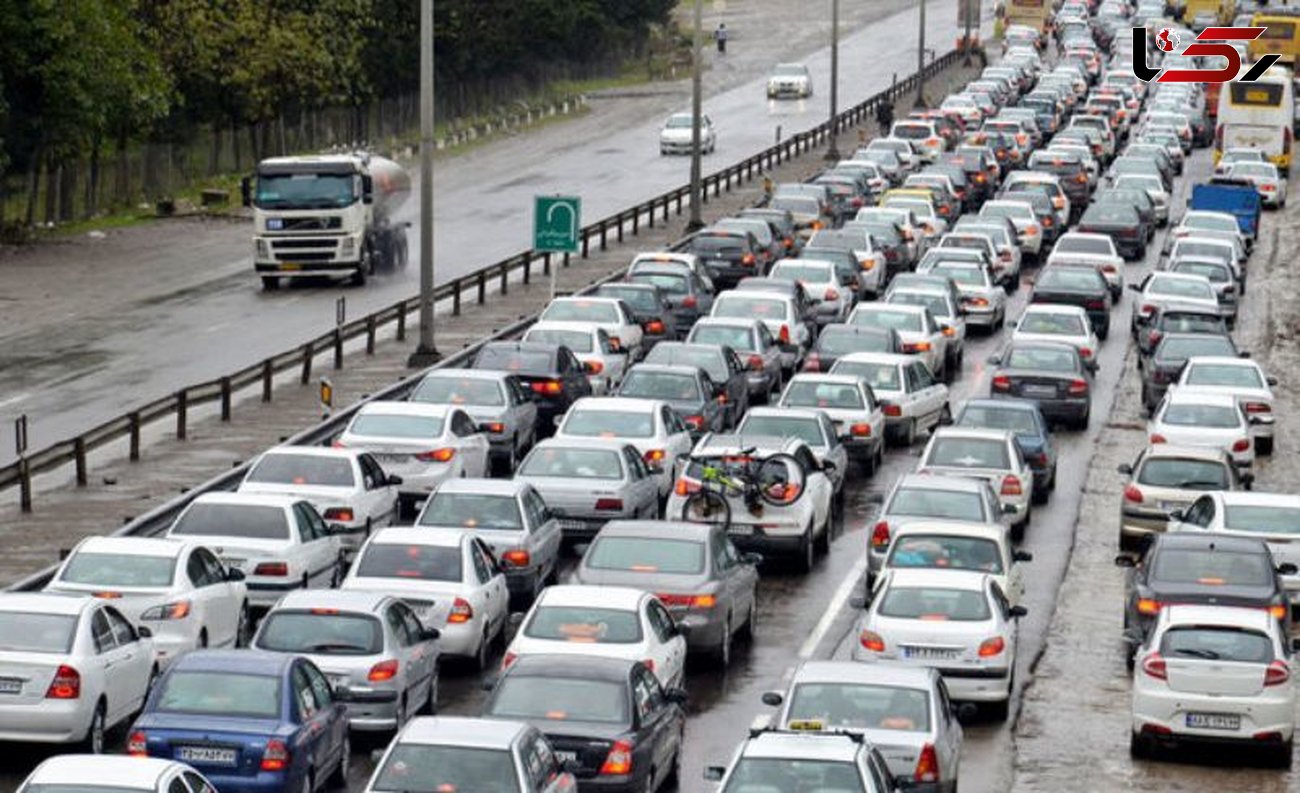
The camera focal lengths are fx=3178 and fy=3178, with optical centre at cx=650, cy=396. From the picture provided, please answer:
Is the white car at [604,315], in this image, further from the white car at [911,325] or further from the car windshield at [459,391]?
the car windshield at [459,391]

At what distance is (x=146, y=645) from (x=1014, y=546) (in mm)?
13786

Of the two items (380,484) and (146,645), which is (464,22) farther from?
(146,645)

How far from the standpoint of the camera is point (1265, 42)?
118 m

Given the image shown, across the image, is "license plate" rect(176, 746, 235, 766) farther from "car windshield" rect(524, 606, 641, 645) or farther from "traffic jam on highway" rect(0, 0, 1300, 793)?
"car windshield" rect(524, 606, 641, 645)

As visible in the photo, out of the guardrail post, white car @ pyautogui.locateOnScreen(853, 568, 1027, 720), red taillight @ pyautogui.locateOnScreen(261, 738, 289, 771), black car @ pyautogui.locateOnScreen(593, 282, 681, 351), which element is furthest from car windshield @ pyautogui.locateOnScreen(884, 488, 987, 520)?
black car @ pyautogui.locateOnScreen(593, 282, 681, 351)

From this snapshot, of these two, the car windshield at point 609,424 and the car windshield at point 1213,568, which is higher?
the car windshield at point 1213,568

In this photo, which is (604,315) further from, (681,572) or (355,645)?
(355,645)

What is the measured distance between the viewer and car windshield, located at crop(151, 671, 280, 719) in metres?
23.1

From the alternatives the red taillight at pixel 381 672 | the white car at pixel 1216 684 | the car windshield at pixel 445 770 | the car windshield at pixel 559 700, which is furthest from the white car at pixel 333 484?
the car windshield at pixel 445 770

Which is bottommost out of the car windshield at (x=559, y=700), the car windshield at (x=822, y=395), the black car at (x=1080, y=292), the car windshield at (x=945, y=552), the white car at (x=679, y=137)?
the white car at (x=679, y=137)

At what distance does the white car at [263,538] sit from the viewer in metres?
30.4

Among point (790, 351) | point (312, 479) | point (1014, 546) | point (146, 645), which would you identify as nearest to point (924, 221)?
point (790, 351)

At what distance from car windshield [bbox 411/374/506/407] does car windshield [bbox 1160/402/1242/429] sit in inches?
343

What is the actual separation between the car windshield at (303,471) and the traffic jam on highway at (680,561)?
0.05 metres
